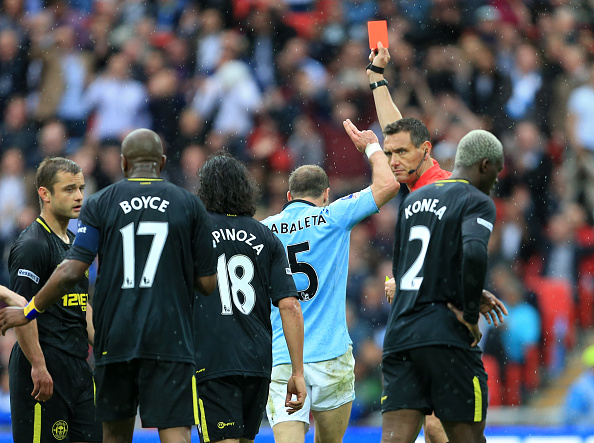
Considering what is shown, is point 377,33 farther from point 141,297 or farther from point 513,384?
point 513,384

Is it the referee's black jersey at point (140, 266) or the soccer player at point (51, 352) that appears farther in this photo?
the soccer player at point (51, 352)

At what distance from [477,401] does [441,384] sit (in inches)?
8.3

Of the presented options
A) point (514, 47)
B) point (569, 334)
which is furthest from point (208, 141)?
point (569, 334)

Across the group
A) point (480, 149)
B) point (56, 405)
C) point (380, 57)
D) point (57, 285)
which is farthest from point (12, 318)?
point (380, 57)

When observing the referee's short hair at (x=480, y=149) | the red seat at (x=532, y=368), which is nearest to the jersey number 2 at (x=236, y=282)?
the referee's short hair at (x=480, y=149)

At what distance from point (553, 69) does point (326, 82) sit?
125 inches

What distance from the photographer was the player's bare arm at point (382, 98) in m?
6.63

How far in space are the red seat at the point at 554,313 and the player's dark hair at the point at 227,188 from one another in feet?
19.7

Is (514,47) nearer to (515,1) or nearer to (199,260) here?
(515,1)

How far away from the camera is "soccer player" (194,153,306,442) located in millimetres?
5070

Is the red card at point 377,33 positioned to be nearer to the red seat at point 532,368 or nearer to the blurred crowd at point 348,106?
the blurred crowd at point 348,106

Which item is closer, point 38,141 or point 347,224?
point 347,224

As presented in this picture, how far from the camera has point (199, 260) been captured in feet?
15.3

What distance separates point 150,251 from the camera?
4504 mm
